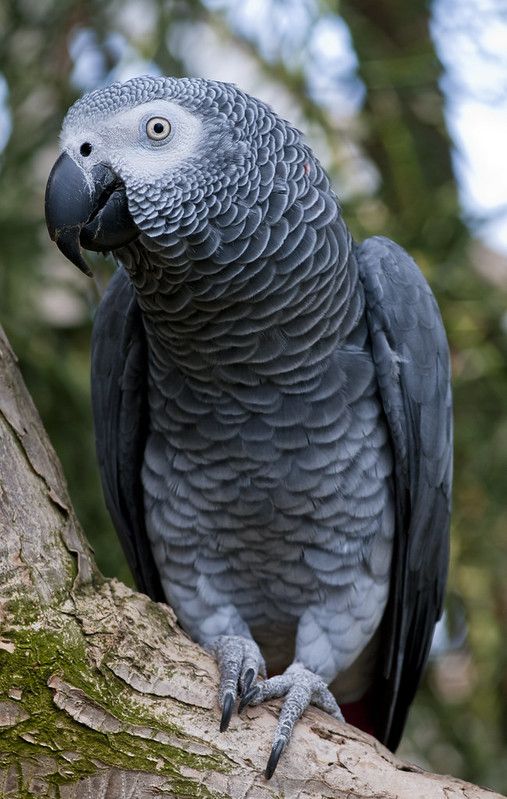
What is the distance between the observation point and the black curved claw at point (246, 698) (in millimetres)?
1442

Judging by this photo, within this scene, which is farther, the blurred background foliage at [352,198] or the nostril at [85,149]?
the blurred background foliage at [352,198]

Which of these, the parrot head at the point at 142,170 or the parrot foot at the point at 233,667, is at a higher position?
the parrot head at the point at 142,170

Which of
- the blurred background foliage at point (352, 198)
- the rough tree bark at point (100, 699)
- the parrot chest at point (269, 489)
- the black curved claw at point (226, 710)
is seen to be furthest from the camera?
the blurred background foliage at point (352, 198)

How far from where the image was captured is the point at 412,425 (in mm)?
1767

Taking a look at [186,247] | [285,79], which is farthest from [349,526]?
[285,79]

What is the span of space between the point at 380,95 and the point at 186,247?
1.80 meters

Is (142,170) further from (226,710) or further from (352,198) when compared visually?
(352,198)

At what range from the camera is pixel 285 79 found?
9.16 ft

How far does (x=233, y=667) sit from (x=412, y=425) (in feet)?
1.99

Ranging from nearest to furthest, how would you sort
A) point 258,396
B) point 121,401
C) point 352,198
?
point 258,396
point 121,401
point 352,198

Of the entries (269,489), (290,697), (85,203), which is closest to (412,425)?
(269,489)

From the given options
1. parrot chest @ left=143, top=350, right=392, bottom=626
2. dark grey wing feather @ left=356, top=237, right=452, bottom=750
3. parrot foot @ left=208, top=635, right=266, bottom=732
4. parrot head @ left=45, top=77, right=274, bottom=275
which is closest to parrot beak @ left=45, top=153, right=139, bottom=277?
parrot head @ left=45, top=77, right=274, bottom=275

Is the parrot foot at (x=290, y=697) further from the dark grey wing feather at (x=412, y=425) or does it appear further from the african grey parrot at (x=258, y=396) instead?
the dark grey wing feather at (x=412, y=425)

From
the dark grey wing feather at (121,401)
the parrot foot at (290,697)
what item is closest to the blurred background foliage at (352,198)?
the dark grey wing feather at (121,401)
